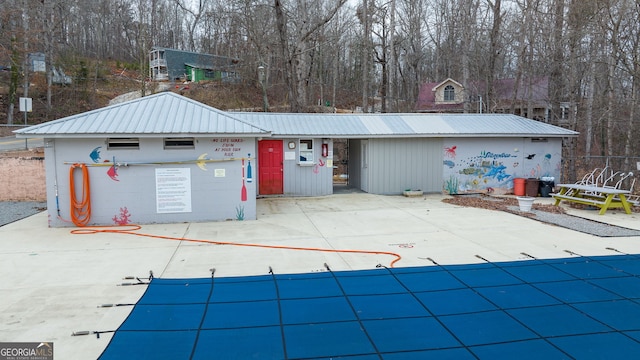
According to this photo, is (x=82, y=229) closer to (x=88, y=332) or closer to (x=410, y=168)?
(x=88, y=332)

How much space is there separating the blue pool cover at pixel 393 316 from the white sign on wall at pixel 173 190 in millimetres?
4239

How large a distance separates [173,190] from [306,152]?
16.9 ft

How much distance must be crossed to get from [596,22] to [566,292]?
15.0 meters

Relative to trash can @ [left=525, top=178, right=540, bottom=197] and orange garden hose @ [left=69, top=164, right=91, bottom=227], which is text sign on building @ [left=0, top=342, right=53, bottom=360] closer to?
orange garden hose @ [left=69, top=164, right=91, bottom=227]

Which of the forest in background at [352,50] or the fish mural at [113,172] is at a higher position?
the forest in background at [352,50]

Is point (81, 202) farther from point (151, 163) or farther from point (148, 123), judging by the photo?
point (148, 123)

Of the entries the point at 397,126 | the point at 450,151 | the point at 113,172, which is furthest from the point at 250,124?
the point at 450,151

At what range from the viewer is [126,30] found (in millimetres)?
44844

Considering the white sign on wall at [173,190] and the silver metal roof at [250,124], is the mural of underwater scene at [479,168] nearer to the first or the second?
the silver metal roof at [250,124]

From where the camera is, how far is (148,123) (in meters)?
9.62

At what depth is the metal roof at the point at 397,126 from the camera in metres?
13.8

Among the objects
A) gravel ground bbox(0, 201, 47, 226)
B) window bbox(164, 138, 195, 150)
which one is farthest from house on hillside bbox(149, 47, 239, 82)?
window bbox(164, 138, 195, 150)

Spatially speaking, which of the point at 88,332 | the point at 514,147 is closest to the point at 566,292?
the point at 88,332

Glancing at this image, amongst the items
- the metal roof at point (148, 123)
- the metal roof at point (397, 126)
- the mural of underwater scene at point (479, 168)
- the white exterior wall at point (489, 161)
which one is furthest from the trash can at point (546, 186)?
the metal roof at point (148, 123)
